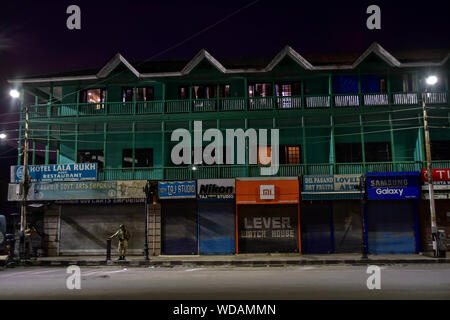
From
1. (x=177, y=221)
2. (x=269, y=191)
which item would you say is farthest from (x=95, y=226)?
(x=269, y=191)

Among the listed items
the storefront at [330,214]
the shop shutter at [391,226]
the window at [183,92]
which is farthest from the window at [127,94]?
the shop shutter at [391,226]

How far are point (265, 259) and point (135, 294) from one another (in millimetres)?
10265

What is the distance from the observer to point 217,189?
21328mm

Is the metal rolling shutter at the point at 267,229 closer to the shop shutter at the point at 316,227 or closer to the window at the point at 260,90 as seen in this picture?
the shop shutter at the point at 316,227

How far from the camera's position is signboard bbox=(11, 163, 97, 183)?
2183 centimetres

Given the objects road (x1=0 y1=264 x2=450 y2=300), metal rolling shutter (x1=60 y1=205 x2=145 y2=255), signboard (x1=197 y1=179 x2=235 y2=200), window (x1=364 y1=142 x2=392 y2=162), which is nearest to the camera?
road (x1=0 y1=264 x2=450 y2=300)

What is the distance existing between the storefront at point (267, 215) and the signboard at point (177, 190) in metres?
2.55

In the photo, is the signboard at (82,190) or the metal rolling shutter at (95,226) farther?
the metal rolling shutter at (95,226)

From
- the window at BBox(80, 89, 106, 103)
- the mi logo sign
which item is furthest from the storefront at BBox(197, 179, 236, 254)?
the window at BBox(80, 89, 106, 103)

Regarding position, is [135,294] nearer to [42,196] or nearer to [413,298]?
[413,298]

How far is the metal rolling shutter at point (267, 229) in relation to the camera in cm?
2136

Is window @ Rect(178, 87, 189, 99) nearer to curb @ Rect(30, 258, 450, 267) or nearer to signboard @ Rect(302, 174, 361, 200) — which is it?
signboard @ Rect(302, 174, 361, 200)

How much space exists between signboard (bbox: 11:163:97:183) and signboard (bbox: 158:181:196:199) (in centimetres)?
396
